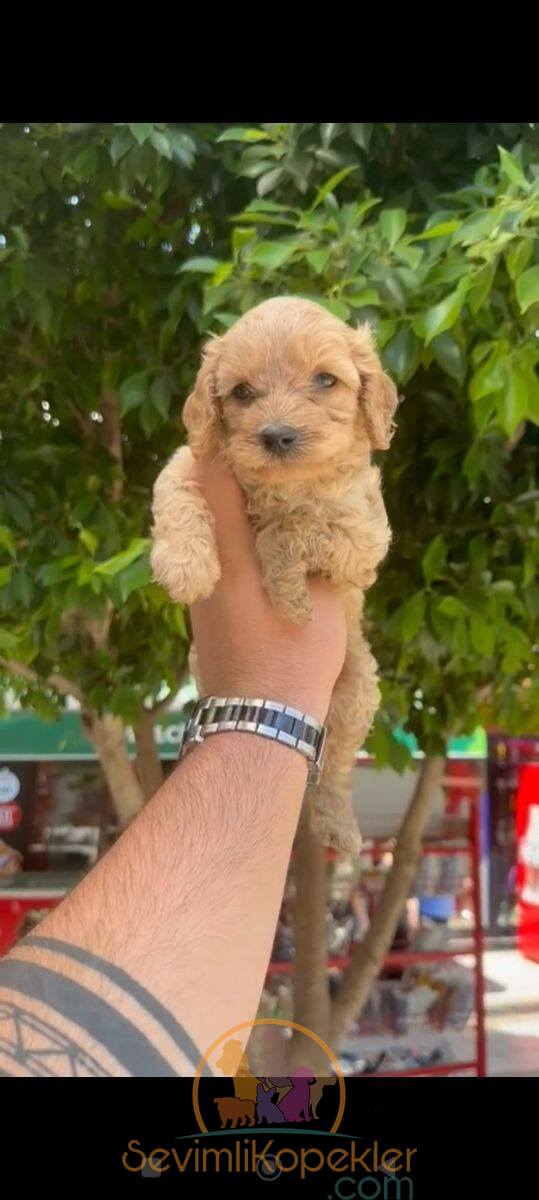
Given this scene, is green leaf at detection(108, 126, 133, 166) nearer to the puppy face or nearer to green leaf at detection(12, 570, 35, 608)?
the puppy face

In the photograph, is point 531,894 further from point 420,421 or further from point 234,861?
point 234,861

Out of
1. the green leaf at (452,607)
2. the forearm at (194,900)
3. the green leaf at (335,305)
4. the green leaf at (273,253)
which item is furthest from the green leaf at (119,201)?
the forearm at (194,900)

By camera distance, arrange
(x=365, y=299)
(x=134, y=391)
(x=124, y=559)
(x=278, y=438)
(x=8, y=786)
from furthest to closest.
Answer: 1. (x=8, y=786)
2. (x=134, y=391)
3. (x=124, y=559)
4. (x=365, y=299)
5. (x=278, y=438)

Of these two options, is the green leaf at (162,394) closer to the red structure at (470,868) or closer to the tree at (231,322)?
the tree at (231,322)

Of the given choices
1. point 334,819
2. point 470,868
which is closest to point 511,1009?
point 470,868

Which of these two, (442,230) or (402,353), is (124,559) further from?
(442,230)

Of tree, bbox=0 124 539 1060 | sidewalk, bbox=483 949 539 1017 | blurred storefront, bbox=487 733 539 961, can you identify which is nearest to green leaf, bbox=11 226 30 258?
tree, bbox=0 124 539 1060

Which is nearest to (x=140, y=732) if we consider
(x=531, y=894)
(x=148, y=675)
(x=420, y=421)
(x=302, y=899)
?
(x=148, y=675)
